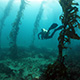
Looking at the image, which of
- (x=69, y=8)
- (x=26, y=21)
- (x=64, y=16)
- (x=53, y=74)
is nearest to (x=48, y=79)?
(x=53, y=74)

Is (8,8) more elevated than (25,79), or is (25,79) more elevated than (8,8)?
(8,8)

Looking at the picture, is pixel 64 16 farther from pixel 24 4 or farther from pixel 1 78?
pixel 24 4

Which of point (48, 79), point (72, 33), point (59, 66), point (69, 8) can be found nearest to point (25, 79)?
point (48, 79)

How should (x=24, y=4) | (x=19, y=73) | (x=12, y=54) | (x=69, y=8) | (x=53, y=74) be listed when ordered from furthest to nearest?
(x=24, y=4) → (x=12, y=54) → (x=19, y=73) → (x=69, y=8) → (x=53, y=74)

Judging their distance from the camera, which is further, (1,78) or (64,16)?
(1,78)

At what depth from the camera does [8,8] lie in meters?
17.6

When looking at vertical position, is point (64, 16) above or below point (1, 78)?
above

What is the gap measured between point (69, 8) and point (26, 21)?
6421 inches

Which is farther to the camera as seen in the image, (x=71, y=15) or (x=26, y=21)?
(x=26, y=21)

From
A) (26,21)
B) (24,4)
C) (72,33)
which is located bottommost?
(72,33)

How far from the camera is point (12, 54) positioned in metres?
11.5

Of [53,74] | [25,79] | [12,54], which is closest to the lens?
[53,74]

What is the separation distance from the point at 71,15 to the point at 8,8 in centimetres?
1556

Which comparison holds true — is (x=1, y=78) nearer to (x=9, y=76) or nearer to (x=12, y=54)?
(x=9, y=76)
